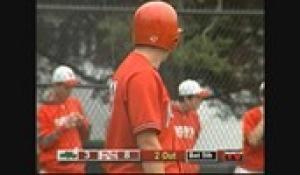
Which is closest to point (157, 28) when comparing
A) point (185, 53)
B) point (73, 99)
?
point (73, 99)

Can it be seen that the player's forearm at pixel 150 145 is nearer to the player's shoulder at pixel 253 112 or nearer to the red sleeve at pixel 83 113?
the red sleeve at pixel 83 113

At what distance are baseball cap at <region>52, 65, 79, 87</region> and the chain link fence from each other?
5cm

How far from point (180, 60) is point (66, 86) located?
705 mm

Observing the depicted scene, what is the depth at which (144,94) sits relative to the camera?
4.25 metres

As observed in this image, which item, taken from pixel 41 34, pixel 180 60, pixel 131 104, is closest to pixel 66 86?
pixel 41 34

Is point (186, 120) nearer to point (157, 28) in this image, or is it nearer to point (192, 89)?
point (192, 89)

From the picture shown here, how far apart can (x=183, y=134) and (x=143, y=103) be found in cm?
103

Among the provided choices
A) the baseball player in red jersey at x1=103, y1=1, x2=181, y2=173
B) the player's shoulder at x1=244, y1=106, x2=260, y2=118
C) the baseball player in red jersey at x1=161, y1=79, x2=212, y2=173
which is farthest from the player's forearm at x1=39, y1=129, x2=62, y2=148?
the player's shoulder at x1=244, y1=106, x2=260, y2=118

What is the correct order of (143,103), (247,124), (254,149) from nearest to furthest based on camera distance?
1. (143,103)
2. (254,149)
3. (247,124)

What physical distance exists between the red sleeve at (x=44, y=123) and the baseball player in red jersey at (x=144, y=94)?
52 cm

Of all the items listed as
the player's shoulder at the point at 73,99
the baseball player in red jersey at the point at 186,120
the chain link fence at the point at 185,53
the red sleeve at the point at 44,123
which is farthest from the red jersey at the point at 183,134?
the red sleeve at the point at 44,123

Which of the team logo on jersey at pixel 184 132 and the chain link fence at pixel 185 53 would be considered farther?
the chain link fence at pixel 185 53

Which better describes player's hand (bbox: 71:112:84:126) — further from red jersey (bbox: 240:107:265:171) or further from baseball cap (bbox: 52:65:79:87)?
red jersey (bbox: 240:107:265:171)

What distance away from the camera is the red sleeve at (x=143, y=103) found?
167 inches
